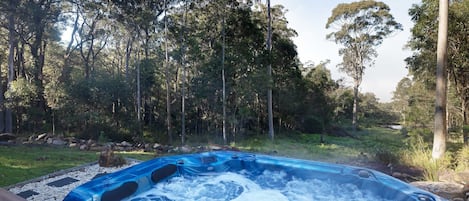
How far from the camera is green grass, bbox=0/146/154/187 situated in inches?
149

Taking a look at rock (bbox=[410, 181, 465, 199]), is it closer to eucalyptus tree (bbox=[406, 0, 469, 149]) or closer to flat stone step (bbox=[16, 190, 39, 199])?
eucalyptus tree (bbox=[406, 0, 469, 149])

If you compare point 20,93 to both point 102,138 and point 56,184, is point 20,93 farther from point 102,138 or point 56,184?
point 56,184

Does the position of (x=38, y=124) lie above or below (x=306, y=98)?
below

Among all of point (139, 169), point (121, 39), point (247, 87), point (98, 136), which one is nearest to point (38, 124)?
point (98, 136)

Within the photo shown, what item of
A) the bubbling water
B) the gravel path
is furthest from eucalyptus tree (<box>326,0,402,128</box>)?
the gravel path

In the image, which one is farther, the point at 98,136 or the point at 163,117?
the point at 163,117

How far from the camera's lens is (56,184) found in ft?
11.5

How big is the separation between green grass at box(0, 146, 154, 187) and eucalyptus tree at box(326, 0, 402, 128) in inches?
545

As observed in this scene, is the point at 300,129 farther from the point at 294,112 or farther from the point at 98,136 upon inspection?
the point at 98,136

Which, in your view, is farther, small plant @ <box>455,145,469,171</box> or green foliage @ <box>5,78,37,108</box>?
green foliage @ <box>5,78,37,108</box>

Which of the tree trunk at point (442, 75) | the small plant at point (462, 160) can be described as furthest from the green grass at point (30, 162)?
the tree trunk at point (442, 75)

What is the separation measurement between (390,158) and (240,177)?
266cm

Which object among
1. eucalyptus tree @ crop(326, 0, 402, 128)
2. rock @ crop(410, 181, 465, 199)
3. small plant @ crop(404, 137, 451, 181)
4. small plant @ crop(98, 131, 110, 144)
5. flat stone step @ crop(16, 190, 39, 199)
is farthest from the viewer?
eucalyptus tree @ crop(326, 0, 402, 128)

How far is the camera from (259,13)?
11.5m
